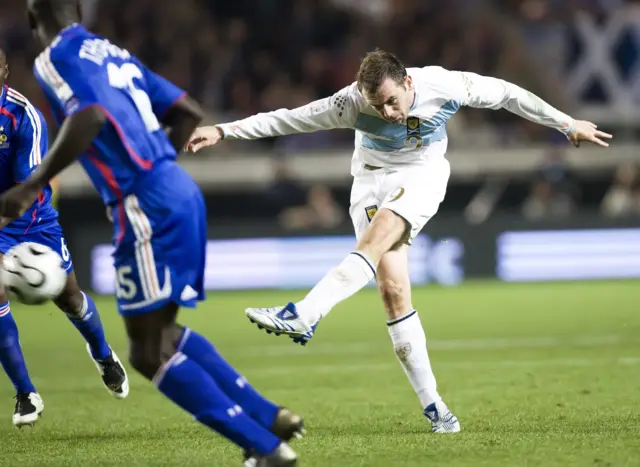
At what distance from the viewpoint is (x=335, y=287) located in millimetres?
5301

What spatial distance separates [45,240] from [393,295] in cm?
217

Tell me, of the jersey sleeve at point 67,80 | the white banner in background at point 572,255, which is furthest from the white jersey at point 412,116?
the white banner in background at point 572,255

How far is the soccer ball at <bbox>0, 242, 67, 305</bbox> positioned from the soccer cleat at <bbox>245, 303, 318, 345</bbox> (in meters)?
0.82

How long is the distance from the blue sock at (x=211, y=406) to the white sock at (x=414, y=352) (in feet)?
5.84

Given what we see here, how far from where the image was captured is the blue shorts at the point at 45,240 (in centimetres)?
670

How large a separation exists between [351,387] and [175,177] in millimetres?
3723

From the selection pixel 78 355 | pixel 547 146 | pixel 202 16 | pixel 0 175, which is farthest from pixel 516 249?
pixel 0 175

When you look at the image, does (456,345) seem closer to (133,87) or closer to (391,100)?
(391,100)

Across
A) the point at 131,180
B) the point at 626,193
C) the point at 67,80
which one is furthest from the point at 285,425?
the point at 626,193

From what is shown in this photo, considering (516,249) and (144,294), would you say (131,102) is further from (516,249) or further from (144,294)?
(516,249)

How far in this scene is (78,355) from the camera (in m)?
10.6

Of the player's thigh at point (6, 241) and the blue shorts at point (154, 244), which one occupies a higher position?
the blue shorts at point (154, 244)

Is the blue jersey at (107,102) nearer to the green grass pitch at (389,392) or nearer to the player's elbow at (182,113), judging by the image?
the player's elbow at (182,113)

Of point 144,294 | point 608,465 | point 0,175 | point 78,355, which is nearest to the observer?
point 144,294
